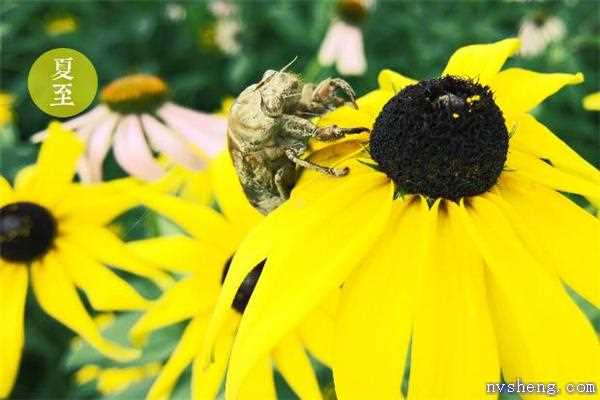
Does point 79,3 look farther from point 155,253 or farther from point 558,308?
point 558,308

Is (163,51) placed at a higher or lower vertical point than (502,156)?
lower

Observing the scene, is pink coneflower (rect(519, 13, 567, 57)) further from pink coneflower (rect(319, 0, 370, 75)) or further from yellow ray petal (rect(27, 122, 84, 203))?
yellow ray petal (rect(27, 122, 84, 203))

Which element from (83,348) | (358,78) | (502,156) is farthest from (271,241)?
(358,78)

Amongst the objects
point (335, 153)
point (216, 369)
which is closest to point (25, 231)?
point (216, 369)

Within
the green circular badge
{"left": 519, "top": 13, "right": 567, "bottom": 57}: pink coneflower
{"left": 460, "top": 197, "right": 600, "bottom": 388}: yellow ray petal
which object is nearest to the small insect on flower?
{"left": 460, "top": 197, "right": 600, "bottom": 388}: yellow ray petal

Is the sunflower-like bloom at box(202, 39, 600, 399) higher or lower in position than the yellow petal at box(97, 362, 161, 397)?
higher

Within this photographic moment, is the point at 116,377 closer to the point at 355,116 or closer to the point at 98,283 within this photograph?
the point at 98,283
